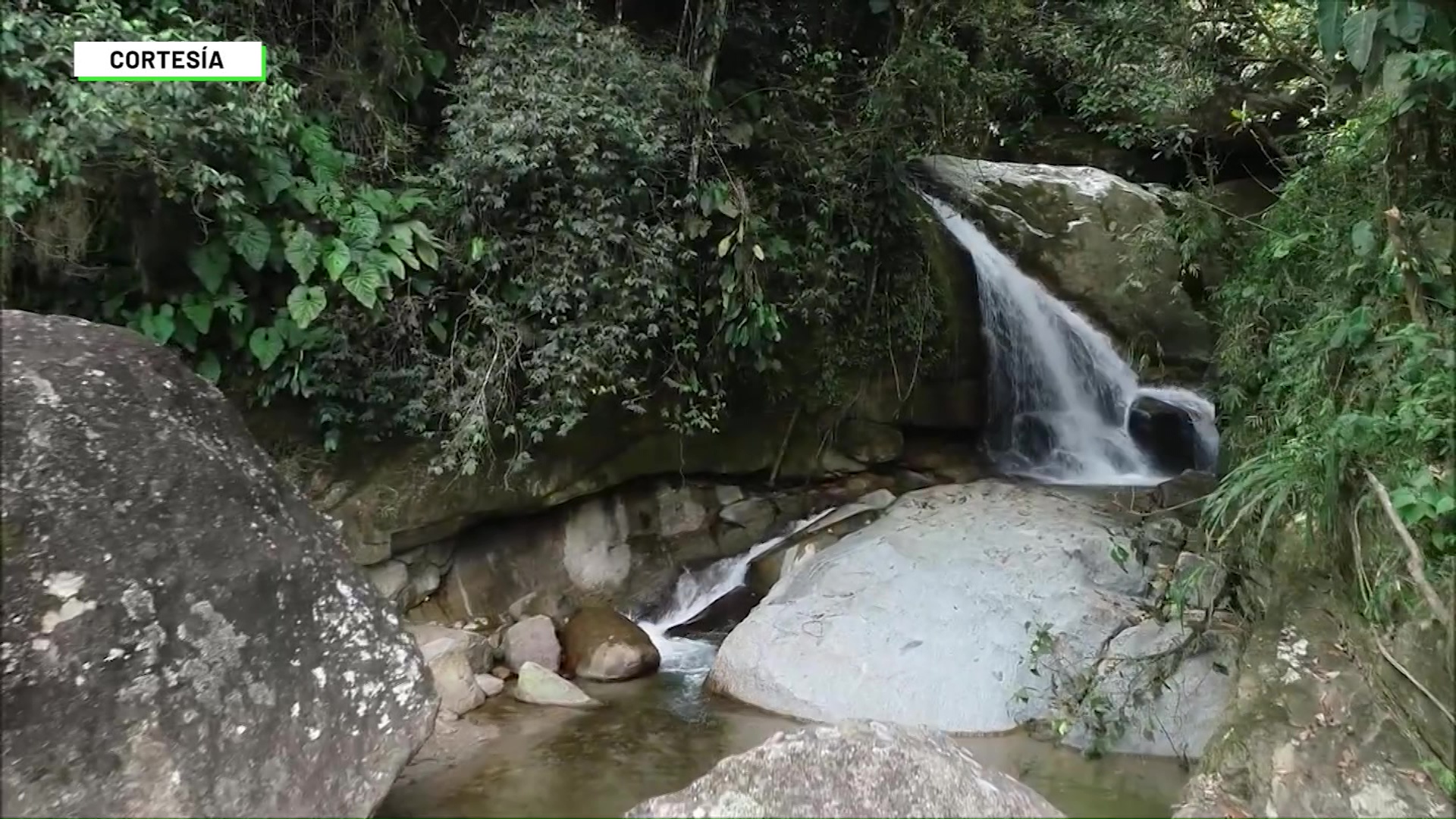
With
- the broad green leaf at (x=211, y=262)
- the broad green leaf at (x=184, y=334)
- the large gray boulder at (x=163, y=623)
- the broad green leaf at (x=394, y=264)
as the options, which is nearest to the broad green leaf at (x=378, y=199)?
the broad green leaf at (x=394, y=264)

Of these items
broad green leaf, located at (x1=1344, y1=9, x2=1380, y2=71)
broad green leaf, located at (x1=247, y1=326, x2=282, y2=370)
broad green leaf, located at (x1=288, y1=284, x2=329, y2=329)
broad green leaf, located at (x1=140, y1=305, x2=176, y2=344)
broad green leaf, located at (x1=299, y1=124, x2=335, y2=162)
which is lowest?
broad green leaf, located at (x1=247, y1=326, x2=282, y2=370)

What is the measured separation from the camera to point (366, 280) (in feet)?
18.0

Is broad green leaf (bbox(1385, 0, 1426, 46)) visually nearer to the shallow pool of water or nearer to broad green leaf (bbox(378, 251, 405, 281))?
Result: the shallow pool of water

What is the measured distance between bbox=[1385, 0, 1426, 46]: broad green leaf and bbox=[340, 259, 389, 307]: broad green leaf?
4.92m

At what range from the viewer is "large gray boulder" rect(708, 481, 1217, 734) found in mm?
5402

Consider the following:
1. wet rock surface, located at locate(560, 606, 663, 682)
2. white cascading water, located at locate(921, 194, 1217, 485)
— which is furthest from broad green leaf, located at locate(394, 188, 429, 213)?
white cascading water, located at locate(921, 194, 1217, 485)

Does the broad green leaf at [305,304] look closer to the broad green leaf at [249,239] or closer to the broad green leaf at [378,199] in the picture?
the broad green leaf at [249,239]

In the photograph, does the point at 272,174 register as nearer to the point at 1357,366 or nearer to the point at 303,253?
the point at 303,253

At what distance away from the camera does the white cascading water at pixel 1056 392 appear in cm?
884

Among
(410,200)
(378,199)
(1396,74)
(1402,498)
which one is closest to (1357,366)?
(1402,498)

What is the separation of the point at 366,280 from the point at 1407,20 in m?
5.03

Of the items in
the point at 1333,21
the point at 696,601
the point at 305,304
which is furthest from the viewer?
the point at 696,601

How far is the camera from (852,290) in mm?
7469

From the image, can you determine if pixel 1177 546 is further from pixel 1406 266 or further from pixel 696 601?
pixel 696 601
